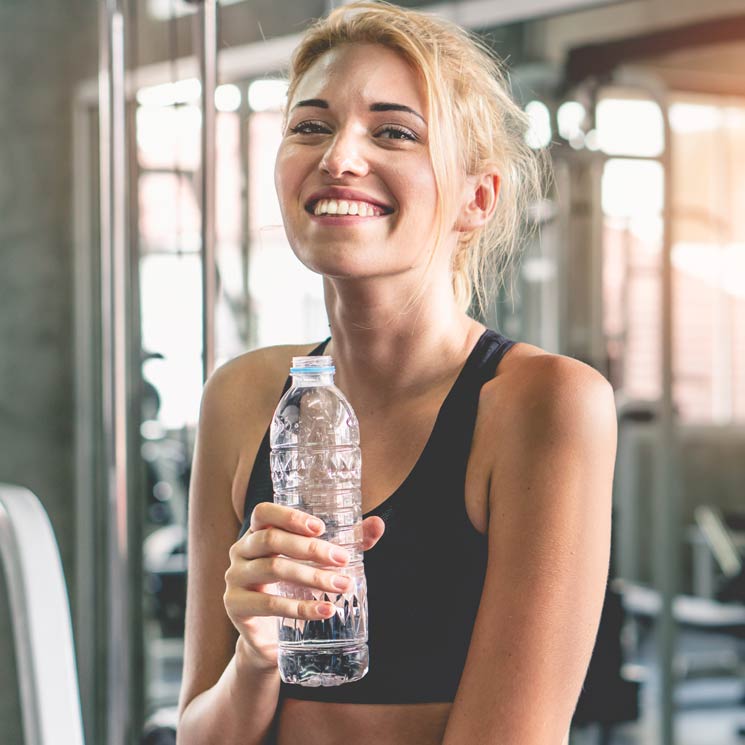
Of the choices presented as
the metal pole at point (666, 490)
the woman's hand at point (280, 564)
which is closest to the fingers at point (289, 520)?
the woman's hand at point (280, 564)

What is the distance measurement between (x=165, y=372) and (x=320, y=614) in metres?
2.65

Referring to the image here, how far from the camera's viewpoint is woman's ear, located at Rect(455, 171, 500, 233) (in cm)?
121

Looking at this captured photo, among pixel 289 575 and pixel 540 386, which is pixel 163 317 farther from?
pixel 289 575

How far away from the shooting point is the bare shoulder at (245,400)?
1294 millimetres

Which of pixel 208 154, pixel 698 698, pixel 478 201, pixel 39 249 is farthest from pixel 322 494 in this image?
pixel 698 698

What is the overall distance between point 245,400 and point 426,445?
287 mm

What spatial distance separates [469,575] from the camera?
1117 millimetres

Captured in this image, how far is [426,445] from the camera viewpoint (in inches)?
45.2

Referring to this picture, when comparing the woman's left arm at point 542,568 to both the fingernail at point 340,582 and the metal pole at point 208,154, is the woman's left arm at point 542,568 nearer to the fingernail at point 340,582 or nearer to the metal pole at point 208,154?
the fingernail at point 340,582

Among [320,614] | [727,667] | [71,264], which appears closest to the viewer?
[320,614]

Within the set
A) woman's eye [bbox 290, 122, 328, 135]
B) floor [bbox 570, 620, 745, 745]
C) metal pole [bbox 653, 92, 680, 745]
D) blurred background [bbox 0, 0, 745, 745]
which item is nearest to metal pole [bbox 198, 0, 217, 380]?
blurred background [bbox 0, 0, 745, 745]

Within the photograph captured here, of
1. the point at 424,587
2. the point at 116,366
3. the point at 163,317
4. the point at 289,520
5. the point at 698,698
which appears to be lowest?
the point at 698,698

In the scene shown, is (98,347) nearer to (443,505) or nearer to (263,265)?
(263,265)

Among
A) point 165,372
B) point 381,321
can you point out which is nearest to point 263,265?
point 165,372
